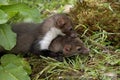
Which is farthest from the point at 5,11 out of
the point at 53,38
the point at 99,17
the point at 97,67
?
the point at 99,17

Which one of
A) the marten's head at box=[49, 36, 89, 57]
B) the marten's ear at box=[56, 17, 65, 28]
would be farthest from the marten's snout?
the marten's ear at box=[56, 17, 65, 28]

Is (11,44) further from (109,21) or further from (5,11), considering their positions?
(109,21)

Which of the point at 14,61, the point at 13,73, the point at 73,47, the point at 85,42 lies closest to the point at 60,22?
the point at 73,47

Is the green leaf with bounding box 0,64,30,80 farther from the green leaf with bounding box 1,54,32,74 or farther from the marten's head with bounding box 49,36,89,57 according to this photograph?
the marten's head with bounding box 49,36,89,57

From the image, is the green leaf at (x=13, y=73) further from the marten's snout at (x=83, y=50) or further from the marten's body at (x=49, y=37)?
the marten's snout at (x=83, y=50)

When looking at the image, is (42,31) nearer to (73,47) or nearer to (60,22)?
(60,22)

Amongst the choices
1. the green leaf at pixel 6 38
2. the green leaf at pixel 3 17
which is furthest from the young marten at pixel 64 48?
the green leaf at pixel 3 17
